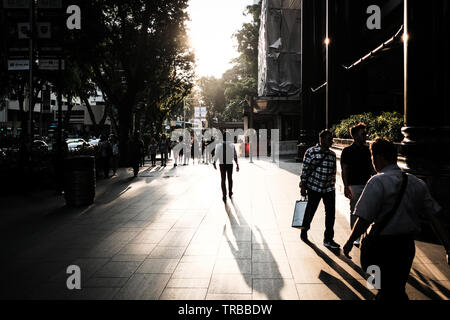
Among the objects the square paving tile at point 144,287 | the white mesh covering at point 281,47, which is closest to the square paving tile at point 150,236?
the square paving tile at point 144,287

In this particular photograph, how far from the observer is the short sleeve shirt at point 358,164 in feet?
21.3

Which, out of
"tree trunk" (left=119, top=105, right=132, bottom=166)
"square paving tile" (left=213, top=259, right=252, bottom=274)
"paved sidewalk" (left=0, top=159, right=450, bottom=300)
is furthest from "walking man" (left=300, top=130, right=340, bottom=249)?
"tree trunk" (left=119, top=105, right=132, bottom=166)

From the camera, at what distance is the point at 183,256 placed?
6.38 m

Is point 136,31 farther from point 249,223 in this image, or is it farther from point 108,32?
point 249,223

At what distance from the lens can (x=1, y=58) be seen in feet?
61.7

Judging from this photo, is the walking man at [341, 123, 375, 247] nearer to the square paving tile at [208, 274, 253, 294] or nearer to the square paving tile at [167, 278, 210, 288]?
the square paving tile at [208, 274, 253, 294]

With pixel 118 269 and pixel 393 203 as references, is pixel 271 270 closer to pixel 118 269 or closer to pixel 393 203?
pixel 118 269

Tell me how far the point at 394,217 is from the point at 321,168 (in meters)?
3.58

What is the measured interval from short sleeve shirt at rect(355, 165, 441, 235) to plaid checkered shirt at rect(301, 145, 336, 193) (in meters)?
3.46

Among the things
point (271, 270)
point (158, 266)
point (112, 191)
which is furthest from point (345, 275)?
point (112, 191)

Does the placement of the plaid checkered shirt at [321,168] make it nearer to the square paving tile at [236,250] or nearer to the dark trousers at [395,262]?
the square paving tile at [236,250]

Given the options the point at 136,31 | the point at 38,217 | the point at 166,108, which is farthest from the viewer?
the point at 166,108
